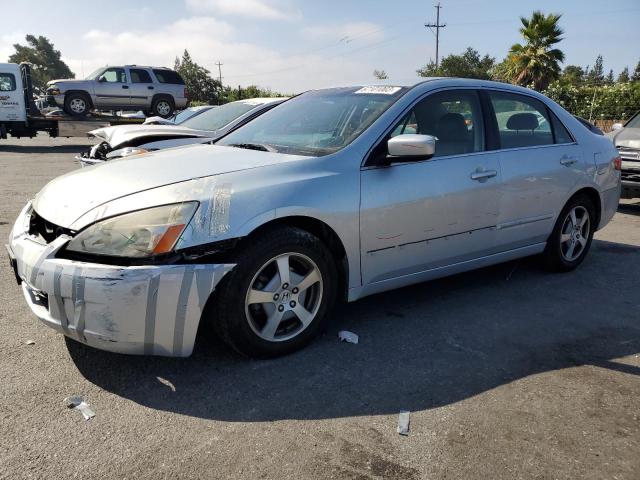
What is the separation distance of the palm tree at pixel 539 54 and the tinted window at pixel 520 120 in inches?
1101

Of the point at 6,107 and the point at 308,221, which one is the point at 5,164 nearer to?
the point at 6,107

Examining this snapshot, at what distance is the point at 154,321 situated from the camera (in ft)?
8.87

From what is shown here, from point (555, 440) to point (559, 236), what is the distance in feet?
8.86

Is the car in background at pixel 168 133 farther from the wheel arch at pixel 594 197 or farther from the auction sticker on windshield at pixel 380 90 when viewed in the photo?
the wheel arch at pixel 594 197

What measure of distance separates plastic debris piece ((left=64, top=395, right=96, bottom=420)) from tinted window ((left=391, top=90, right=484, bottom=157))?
8.06 ft

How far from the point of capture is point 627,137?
28.0 ft

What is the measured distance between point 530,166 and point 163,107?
1887 centimetres

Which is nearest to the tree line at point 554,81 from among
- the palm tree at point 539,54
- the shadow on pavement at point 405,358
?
the palm tree at point 539,54

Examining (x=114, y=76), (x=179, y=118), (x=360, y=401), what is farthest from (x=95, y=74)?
(x=360, y=401)

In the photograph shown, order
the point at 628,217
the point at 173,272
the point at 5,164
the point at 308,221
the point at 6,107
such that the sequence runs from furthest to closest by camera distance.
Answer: the point at 6,107 → the point at 5,164 → the point at 628,217 → the point at 308,221 → the point at 173,272

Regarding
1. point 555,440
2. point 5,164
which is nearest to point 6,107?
point 5,164

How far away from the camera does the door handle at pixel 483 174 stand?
3912 millimetres

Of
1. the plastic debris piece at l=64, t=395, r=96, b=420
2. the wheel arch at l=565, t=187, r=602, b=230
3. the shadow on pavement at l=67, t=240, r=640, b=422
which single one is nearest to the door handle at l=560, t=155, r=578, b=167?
the wheel arch at l=565, t=187, r=602, b=230

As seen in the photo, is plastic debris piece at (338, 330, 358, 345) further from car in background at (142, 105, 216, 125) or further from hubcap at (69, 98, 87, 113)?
hubcap at (69, 98, 87, 113)
